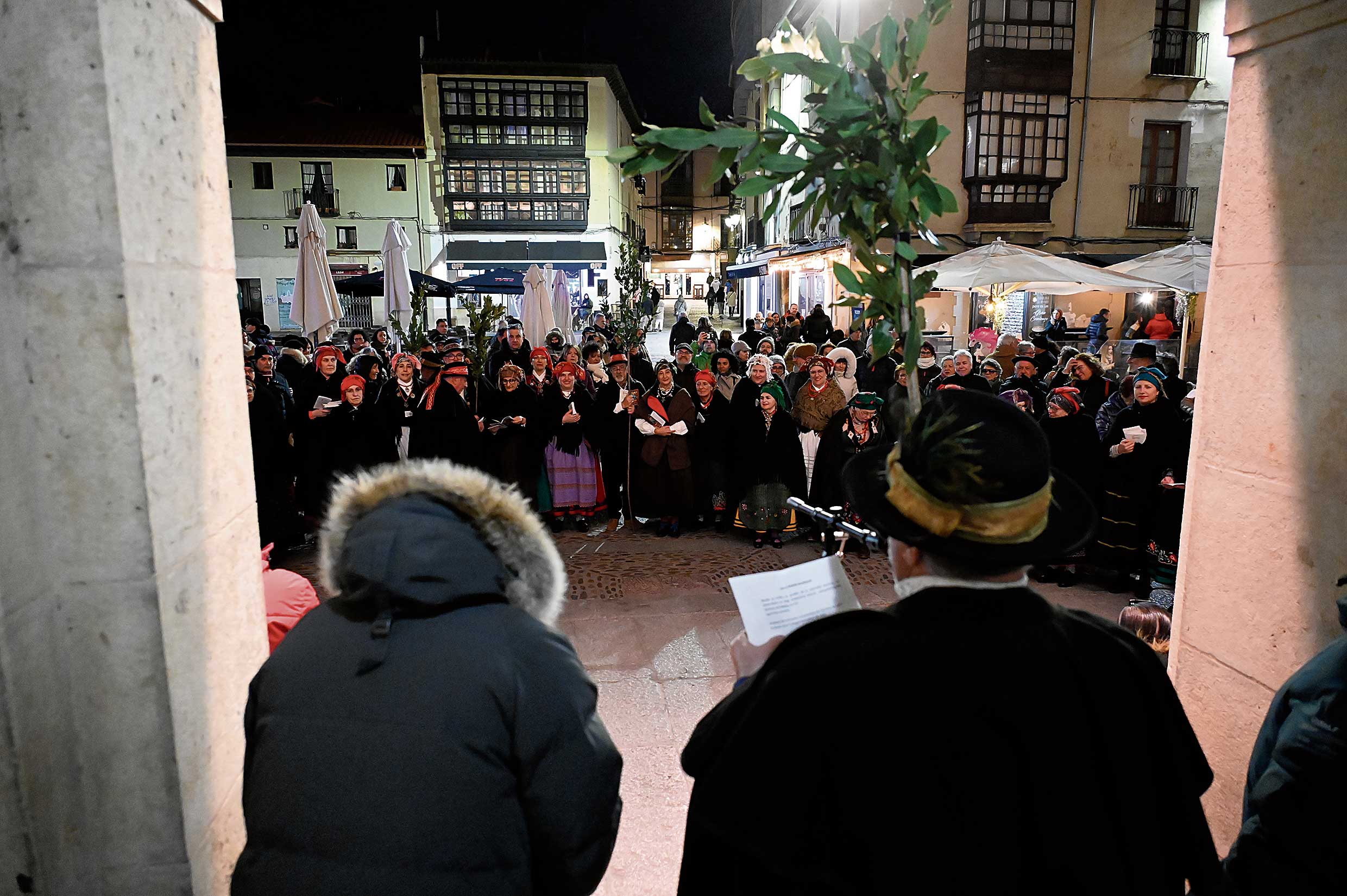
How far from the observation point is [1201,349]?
2857 millimetres

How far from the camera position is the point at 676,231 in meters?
66.5

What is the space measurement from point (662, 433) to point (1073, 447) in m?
3.68

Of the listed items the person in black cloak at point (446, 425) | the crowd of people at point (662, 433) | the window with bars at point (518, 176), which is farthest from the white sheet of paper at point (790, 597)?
the window with bars at point (518, 176)

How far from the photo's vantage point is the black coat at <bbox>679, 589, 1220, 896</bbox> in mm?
1405

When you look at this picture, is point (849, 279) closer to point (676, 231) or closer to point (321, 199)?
point (321, 199)

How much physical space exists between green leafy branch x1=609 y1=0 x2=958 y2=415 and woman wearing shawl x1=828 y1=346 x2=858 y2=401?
6.99 meters

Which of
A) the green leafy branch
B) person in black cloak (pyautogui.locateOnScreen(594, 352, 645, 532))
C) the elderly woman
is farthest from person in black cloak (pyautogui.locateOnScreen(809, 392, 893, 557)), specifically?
the green leafy branch

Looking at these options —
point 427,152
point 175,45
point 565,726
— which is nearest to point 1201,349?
point 565,726

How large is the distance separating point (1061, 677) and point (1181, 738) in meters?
0.36

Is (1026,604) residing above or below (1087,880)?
above

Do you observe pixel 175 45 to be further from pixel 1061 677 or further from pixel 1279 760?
pixel 1279 760

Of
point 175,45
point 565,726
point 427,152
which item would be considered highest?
point 427,152

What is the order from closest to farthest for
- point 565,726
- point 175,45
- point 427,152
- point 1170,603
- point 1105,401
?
point 565,726 < point 175,45 < point 1170,603 < point 1105,401 < point 427,152

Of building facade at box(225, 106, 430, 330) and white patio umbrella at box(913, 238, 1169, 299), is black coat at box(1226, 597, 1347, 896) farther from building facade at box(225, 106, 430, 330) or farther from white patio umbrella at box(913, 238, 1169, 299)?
building facade at box(225, 106, 430, 330)
